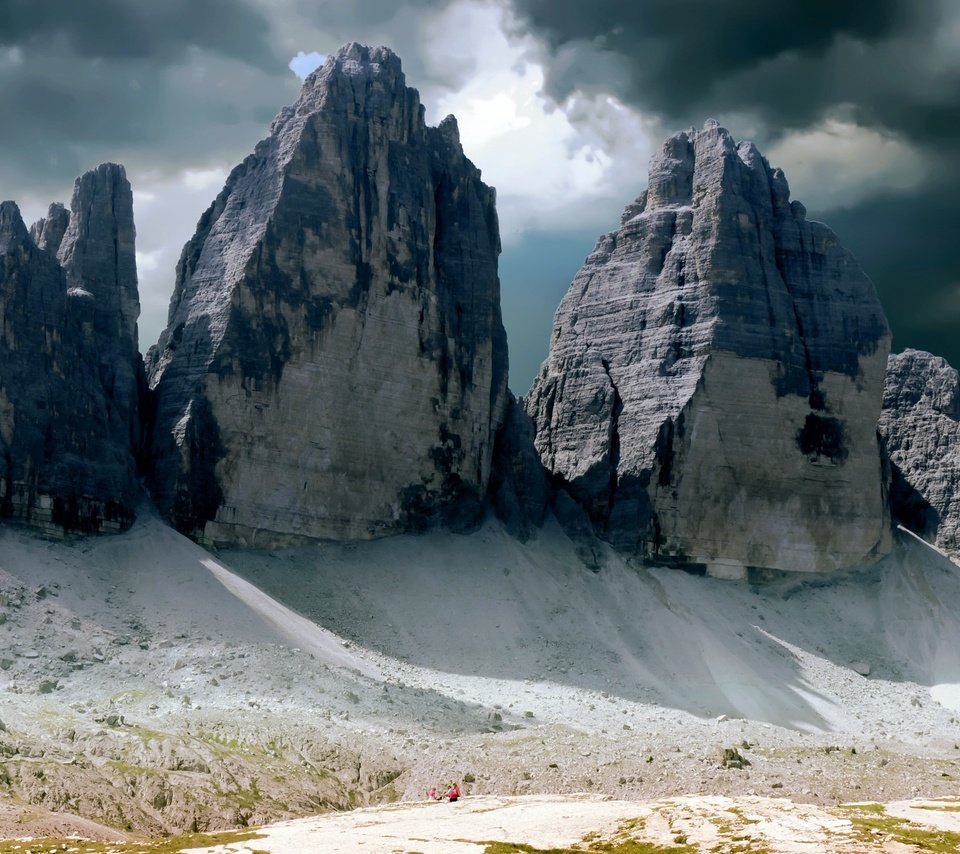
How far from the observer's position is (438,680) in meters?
68.4

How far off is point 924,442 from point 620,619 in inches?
1231

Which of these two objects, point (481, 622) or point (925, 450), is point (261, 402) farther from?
point (925, 450)

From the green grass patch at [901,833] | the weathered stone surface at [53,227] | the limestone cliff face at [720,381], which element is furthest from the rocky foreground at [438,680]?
the weathered stone surface at [53,227]

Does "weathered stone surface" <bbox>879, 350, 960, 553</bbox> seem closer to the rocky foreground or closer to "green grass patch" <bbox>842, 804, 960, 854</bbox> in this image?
the rocky foreground

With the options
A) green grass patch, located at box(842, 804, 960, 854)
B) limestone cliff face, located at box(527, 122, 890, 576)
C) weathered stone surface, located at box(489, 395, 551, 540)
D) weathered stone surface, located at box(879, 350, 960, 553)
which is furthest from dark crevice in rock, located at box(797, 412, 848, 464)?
green grass patch, located at box(842, 804, 960, 854)

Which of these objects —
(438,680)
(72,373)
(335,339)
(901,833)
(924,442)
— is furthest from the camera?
(924,442)

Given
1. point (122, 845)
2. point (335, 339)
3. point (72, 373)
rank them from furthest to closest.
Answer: point (335, 339)
point (72, 373)
point (122, 845)

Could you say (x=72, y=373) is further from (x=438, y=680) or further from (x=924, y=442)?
(x=924, y=442)

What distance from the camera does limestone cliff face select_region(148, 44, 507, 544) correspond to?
77.0 m

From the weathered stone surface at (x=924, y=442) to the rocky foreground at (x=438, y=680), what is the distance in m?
5.75

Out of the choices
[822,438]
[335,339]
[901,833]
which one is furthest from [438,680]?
[901,833]

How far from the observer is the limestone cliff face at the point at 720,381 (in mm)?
86750

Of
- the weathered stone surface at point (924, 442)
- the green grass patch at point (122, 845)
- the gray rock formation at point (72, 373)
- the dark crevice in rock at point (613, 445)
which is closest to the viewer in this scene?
the green grass patch at point (122, 845)

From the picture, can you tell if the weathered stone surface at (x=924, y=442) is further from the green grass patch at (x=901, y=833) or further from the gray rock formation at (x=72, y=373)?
the green grass patch at (x=901, y=833)
